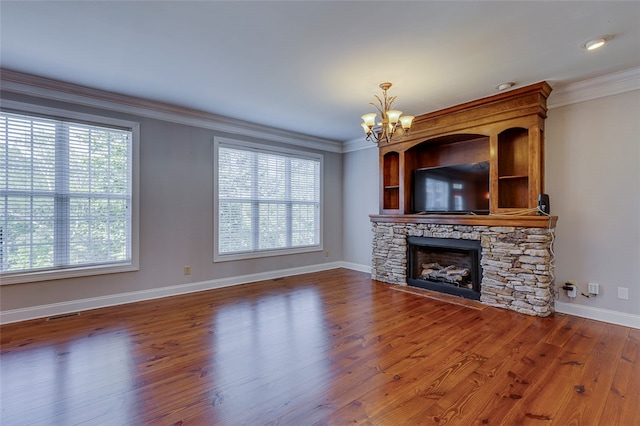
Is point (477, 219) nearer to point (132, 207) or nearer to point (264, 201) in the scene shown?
point (264, 201)

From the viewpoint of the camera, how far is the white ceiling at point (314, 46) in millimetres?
2221

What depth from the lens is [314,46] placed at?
2699 millimetres

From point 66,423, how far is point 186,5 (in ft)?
9.15

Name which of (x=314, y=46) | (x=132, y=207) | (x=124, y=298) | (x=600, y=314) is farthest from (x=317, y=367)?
(x=600, y=314)

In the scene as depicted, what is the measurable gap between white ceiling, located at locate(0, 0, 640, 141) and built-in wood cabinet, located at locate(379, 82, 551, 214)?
286 mm

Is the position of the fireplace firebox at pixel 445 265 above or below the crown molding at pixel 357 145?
below

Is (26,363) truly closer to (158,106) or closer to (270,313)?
(270,313)

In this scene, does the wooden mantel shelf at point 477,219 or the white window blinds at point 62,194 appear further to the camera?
the wooden mantel shelf at point 477,219

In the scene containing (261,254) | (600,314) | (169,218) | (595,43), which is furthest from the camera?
(261,254)

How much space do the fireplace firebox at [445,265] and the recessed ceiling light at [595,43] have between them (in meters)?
2.37

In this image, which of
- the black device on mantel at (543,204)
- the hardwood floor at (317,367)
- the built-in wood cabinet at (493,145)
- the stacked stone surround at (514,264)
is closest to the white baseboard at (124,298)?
the hardwood floor at (317,367)

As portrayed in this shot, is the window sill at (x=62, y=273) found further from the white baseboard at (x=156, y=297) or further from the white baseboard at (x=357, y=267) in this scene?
the white baseboard at (x=357, y=267)

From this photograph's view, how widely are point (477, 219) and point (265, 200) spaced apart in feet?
11.1

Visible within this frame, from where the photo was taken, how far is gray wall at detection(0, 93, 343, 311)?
3807mm
